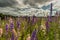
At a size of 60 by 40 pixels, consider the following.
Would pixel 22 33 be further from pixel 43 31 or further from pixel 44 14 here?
pixel 44 14

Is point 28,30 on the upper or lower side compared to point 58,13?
lower

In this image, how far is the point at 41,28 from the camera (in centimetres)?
362

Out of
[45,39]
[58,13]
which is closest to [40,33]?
[45,39]

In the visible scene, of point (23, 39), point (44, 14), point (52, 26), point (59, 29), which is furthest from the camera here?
point (44, 14)

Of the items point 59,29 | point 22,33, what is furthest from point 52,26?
point 22,33

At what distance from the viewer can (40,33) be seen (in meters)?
3.51

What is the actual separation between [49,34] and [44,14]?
3.02 ft

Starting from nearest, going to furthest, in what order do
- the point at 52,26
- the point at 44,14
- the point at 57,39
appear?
the point at 57,39, the point at 52,26, the point at 44,14

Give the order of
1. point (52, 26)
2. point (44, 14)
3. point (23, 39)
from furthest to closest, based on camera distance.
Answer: point (44, 14)
point (52, 26)
point (23, 39)

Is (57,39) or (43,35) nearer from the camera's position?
(57,39)

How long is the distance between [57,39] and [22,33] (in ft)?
3.24

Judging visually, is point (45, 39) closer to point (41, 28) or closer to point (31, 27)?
point (41, 28)

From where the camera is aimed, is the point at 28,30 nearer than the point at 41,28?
No

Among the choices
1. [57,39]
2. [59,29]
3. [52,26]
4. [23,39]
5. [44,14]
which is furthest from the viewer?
[44,14]
